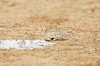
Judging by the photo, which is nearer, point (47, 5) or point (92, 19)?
point (92, 19)

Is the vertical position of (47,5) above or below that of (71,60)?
above

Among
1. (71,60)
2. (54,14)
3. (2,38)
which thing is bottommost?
(71,60)

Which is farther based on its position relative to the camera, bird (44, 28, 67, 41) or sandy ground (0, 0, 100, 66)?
bird (44, 28, 67, 41)

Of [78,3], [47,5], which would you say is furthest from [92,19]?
[47,5]

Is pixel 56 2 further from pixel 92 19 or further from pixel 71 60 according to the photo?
pixel 71 60

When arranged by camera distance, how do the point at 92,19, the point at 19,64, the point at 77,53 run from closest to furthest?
the point at 19,64 < the point at 77,53 < the point at 92,19

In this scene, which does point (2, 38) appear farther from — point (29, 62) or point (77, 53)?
point (77, 53)

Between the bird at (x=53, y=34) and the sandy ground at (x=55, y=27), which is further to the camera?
the bird at (x=53, y=34)

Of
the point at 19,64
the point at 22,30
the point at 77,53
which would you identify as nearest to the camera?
the point at 19,64
